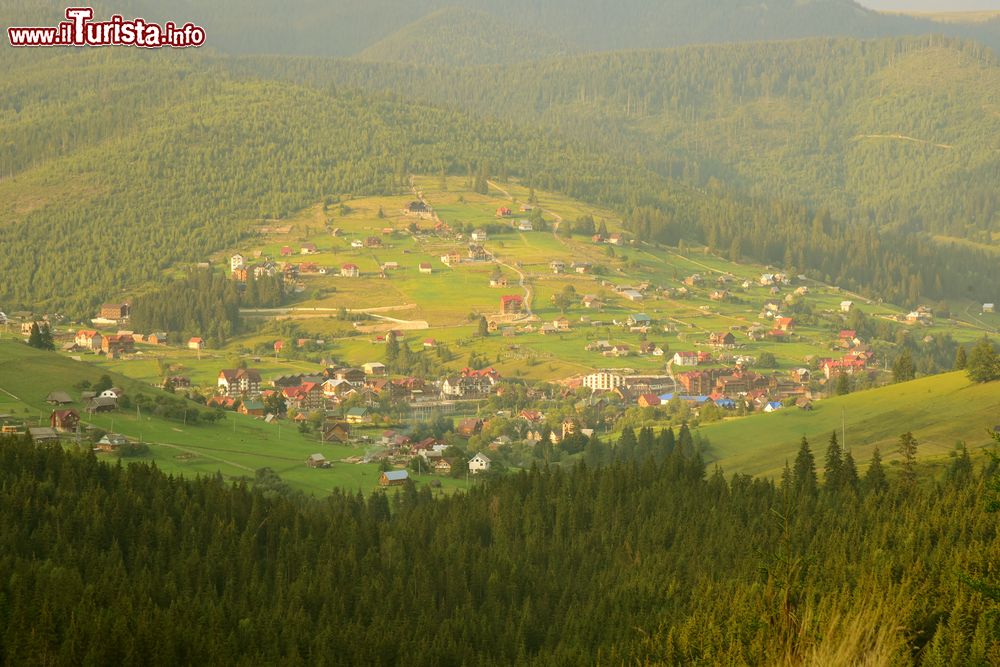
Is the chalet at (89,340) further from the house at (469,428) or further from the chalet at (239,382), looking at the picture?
the house at (469,428)

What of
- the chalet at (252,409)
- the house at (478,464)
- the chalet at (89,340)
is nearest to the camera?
the house at (478,464)

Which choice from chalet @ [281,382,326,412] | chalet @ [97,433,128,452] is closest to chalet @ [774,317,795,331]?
chalet @ [281,382,326,412]

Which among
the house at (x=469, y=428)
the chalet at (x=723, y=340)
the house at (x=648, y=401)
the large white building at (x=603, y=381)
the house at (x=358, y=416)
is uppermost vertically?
the chalet at (x=723, y=340)

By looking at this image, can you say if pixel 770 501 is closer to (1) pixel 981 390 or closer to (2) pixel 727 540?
(2) pixel 727 540

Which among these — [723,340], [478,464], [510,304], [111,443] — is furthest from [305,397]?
[723,340]

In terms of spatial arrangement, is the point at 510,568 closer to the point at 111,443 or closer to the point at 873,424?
the point at 111,443

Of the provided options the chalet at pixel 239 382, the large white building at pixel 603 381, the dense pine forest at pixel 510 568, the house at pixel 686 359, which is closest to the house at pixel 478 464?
the dense pine forest at pixel 510 568
